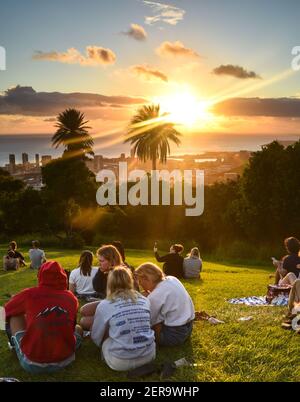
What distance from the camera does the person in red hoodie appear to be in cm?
656

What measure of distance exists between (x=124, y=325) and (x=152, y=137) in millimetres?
55926

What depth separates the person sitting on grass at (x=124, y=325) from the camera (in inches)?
263

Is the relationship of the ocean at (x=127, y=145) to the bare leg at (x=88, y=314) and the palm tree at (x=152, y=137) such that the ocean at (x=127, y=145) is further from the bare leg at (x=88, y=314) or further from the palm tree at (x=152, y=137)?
the bare leg at (x=88, y=314)

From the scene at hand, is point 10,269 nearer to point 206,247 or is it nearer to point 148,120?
point 206,247

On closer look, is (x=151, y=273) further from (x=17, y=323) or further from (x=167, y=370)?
(x=17, y=323)

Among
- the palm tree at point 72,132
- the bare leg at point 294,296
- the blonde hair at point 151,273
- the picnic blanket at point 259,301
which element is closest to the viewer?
the blonde hair at point 151,273

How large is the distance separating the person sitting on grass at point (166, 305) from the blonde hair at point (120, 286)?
0.80 metres

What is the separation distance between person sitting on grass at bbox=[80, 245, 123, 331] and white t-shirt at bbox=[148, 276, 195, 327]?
103 centimetres

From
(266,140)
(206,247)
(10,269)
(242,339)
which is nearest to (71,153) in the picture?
(206,247)

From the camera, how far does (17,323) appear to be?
707cm

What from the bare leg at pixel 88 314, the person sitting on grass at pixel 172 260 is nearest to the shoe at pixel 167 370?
the bare leg at pixel 88 314

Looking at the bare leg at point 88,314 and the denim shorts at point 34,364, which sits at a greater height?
the bare leg at point 88,314

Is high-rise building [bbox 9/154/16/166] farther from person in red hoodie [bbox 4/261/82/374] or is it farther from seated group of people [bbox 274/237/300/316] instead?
person in red hoodie [bbox 4/261/82/374]

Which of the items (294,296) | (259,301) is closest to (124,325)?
(294,296)
